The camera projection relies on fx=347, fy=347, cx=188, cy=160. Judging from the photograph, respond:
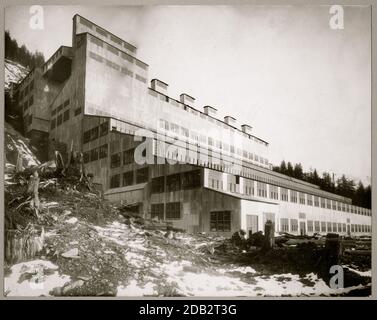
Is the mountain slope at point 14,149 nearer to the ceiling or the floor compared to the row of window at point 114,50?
nearer to the floor

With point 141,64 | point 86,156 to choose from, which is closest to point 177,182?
point 86,156

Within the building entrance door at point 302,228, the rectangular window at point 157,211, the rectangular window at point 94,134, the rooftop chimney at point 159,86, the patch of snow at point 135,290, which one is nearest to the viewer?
the patch of snow at point 135,290

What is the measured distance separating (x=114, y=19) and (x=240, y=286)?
405 centimetres

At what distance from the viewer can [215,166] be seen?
4.86 m

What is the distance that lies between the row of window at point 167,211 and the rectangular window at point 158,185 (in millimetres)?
196

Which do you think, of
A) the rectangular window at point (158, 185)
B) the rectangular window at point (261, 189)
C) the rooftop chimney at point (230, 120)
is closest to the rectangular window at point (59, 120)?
the rectangular window at point (158, 185)

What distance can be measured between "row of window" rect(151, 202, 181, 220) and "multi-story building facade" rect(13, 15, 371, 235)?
0.05ft

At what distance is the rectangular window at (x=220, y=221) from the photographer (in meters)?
4.71

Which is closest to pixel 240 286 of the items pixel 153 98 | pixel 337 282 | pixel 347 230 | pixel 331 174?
pixel 337 282

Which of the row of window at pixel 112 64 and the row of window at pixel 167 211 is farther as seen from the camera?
the row of window at pixel 112 64

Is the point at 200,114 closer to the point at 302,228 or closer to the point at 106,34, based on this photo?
the point at 106,34

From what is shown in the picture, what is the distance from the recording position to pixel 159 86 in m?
5.05

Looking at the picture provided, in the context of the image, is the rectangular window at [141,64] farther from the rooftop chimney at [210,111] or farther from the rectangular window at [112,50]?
the rooftop chimney at [210,111]
